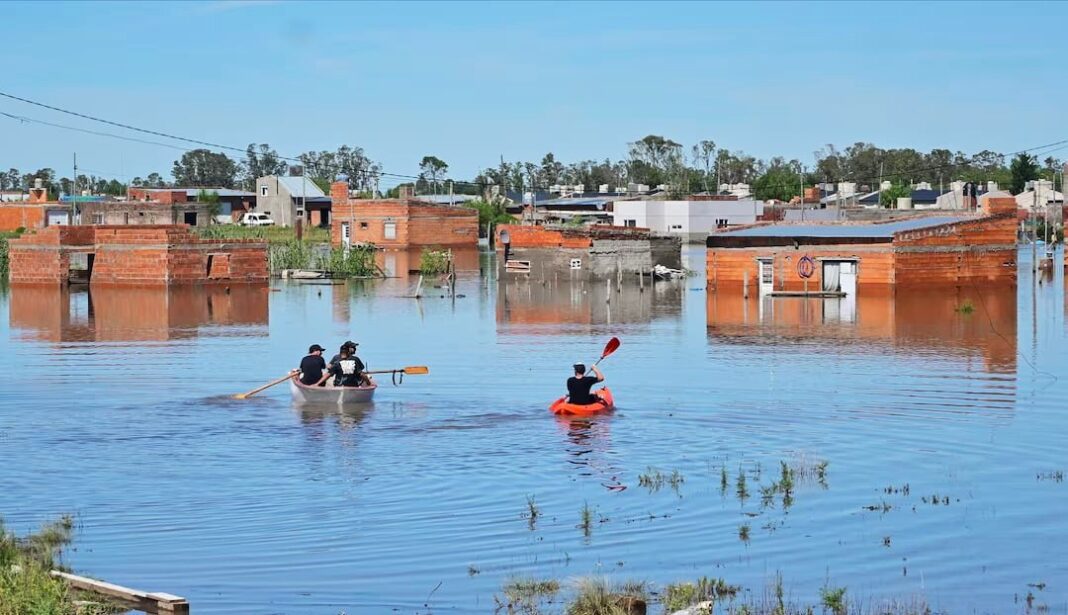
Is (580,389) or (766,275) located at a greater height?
(766,275)

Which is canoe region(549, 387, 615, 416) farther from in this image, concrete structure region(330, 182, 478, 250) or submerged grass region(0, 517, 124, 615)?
concrete structure region(330, 182, 478, 250)

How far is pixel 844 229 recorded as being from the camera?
7144 cm

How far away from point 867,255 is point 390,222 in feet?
204

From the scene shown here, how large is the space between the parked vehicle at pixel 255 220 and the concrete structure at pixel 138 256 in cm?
6696

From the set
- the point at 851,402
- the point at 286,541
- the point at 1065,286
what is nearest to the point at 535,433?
the point at 851,402

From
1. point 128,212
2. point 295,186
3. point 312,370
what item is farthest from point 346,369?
point 295,186

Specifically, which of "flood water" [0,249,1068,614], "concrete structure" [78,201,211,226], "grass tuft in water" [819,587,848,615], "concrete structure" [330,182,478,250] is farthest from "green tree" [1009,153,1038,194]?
"grass tuft in water" [819,587,848,615]

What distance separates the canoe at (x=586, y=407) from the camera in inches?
1164

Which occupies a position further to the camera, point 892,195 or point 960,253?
point 892,195

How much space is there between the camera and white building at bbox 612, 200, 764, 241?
137875 millimetres

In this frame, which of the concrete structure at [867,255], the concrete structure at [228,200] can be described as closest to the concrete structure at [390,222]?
the concrete structure at [228,200]

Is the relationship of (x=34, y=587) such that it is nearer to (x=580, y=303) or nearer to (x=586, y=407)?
(x=586, y=407)

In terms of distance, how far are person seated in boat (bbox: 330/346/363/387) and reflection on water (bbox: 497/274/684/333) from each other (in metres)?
21.5

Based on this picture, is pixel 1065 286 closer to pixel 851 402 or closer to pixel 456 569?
pixel 851 402
